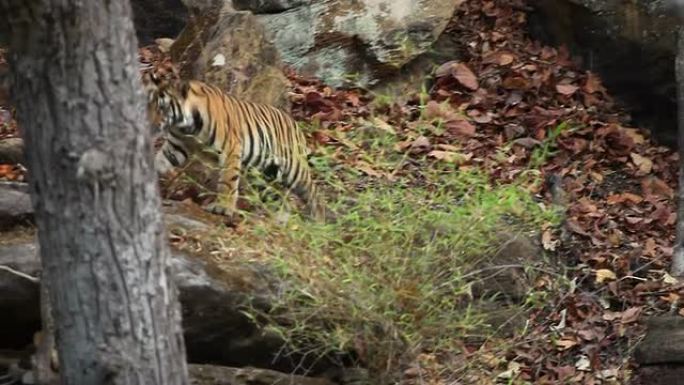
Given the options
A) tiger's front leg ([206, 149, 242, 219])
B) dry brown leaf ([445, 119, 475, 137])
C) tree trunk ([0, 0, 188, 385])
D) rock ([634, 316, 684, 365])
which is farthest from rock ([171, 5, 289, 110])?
tree trunk ([0, 0, 188, 385])

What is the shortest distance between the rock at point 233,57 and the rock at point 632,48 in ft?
8.82

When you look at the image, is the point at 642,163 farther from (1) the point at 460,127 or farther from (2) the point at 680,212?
(2) the point at 680,212

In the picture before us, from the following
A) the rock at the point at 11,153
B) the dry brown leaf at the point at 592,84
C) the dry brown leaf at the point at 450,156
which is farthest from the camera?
the dry brown leaf at the point at 592,84

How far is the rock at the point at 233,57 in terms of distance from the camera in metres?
8.73

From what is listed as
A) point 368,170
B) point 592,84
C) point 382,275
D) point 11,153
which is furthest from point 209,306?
point 592,84

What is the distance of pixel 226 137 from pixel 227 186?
13.8 inches

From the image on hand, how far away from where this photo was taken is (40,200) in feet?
13.2

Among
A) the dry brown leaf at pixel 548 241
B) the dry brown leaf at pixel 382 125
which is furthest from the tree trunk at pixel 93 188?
the dry brown leaf at pixel 382 125

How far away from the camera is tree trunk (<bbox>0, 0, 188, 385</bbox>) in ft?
12.9

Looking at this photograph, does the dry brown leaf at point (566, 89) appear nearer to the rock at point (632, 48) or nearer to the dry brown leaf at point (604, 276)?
the rock at point (632, 48)

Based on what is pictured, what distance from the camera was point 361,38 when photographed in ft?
33.1

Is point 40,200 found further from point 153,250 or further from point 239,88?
point 239,88

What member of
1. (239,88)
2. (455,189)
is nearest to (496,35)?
(239,88)

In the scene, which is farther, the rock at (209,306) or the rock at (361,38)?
the rock at (361,38)
